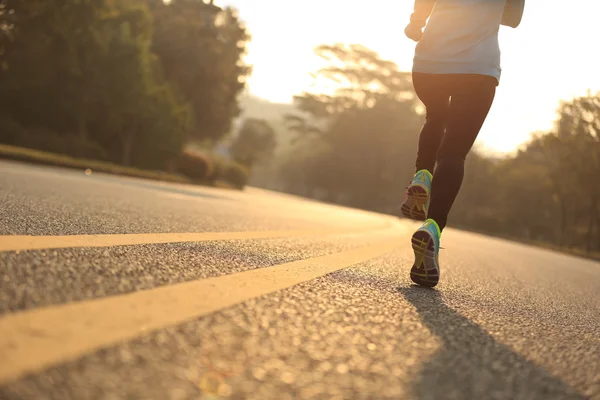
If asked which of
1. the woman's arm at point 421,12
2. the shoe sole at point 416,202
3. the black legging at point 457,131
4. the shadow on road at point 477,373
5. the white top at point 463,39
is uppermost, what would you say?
the woman's arm at point 421,12

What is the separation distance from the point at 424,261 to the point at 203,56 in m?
38.4

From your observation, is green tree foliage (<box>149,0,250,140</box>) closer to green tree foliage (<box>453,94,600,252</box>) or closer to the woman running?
green tree foliage (<box>453,94,600,252</box>)

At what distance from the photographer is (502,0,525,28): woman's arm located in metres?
3.66

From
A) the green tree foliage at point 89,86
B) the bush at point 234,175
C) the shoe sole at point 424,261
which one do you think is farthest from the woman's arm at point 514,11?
the bush at point 234,175

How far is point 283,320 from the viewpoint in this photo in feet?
6.29

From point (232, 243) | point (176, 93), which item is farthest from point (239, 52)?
point (232, 243)

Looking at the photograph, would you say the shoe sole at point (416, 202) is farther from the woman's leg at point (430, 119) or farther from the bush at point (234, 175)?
the bush at point (234, 175)

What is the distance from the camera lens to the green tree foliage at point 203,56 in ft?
131

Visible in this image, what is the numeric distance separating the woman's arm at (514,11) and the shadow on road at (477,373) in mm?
2085

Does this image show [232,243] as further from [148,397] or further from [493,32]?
[148,397]

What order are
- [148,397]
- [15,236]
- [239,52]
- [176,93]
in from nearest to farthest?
[148,397], [15,236], [176,93], [239,52]

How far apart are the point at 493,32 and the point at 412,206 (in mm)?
1088

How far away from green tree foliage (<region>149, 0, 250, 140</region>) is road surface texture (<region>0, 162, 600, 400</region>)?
125 ft

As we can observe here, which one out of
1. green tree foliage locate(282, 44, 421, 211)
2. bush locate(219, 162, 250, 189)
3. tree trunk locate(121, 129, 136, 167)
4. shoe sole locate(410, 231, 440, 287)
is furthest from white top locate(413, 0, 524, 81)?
green tree foliage locate(282, 44, 421, 211)
